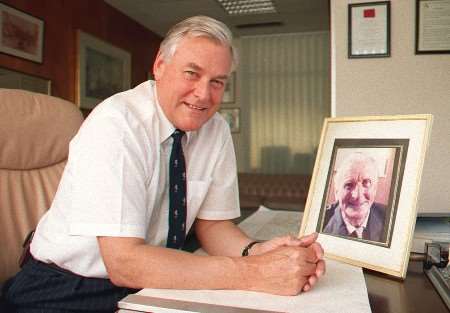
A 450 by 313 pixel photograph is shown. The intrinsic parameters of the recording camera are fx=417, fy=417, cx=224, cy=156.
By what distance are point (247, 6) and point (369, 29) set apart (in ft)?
13.3

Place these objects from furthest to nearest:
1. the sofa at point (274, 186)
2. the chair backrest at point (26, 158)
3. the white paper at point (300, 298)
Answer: the sofa at point (274, 186) < the chair backrest at point (26, 158) < the white paper at point (300, 298)

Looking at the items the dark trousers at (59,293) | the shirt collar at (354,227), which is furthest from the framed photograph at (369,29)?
the dark trousers at (59,293)

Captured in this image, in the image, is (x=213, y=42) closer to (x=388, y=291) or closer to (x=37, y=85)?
(x=388, y=291)

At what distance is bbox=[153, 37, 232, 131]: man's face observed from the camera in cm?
95

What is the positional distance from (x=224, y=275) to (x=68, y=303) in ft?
1.57

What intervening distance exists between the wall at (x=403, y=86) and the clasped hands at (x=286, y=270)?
0.68 metres

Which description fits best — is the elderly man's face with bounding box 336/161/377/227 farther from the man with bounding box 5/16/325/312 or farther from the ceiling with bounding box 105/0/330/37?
the ceiling with bounding box 105/0/330/37

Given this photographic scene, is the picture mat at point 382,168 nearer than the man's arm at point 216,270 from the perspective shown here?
No

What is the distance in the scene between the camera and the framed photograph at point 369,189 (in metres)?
0.84

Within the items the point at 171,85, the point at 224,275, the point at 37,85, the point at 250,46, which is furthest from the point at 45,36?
the point at 224,275

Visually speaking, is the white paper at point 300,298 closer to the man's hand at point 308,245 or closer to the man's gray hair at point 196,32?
the man's hand at point 308,245

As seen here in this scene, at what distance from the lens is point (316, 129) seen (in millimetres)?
6203

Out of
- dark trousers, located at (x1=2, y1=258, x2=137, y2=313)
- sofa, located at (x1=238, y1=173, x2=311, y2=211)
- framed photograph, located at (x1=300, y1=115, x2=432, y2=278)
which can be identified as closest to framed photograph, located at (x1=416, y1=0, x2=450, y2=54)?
framed photograph, located at (x1=300, y1=115, x2=432, y2=278)

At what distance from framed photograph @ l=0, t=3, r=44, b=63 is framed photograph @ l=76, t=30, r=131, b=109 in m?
0.56
